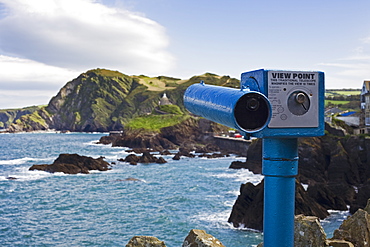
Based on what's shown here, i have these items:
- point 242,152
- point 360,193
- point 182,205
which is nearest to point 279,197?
point 360,193

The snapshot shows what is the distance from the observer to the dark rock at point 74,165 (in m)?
57.5

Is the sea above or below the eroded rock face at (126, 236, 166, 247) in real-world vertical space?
below

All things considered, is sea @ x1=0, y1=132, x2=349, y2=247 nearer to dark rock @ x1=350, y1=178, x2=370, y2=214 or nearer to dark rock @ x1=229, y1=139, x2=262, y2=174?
dark rock @ x1=350, y1=178, x2=370, y2=214

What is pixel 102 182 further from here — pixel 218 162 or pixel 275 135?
pixel 275 135

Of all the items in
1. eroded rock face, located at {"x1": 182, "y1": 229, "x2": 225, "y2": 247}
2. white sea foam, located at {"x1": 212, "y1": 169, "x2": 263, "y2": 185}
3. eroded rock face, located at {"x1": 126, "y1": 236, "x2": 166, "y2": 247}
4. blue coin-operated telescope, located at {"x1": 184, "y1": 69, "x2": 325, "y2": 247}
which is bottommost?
white sea foam, located at {"x1": 212, "y1": 169, "x2": 263, "y2": 185}

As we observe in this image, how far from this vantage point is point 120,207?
1405 inches

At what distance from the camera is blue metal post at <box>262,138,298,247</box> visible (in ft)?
14.5

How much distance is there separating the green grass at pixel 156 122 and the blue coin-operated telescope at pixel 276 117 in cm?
10419

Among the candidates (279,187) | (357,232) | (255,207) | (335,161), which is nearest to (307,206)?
(255,207)

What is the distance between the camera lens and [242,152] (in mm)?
79312

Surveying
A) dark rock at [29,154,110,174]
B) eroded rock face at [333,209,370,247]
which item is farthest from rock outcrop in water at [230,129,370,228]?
dark rock at [29,154,110,174]

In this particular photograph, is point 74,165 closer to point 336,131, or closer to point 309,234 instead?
point 336,131

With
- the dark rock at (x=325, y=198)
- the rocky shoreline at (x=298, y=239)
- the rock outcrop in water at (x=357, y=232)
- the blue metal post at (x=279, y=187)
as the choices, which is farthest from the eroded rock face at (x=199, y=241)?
the dark rock at (x=325, y=198)

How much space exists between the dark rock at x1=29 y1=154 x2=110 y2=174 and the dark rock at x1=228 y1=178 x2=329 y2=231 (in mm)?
33301
